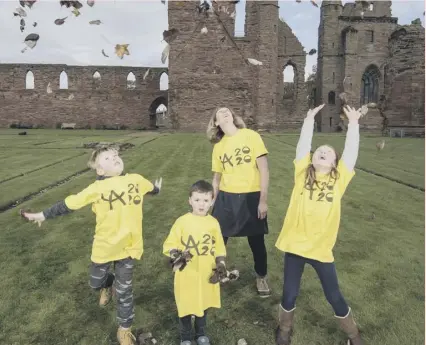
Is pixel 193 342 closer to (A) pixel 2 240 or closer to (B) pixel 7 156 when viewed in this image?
(A) pixel 2 240

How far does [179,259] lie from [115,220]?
1.99 ft

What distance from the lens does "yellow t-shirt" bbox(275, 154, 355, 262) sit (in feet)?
10.0

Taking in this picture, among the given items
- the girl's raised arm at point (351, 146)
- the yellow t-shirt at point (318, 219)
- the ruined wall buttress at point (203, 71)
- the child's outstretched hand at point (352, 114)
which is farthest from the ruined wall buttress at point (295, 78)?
the yellow t-shirt at point (318, 219)

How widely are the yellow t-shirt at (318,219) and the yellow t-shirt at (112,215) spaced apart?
1.17 m

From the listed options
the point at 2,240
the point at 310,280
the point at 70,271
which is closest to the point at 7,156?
the point at 2,240

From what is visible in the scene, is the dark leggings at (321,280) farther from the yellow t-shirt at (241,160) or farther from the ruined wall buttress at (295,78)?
the ruined wall buttress at (295,78)

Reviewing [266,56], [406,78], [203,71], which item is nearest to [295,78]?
[266,56]

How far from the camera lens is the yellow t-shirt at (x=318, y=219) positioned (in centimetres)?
305

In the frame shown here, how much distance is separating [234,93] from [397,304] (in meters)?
30.1

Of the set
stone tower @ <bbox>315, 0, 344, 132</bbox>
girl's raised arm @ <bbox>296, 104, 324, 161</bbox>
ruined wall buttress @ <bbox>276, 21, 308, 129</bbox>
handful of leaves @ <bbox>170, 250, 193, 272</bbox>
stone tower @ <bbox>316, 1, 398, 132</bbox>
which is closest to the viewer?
handful of leaves @ <bbox>170, 250, 193, 272</bbox>

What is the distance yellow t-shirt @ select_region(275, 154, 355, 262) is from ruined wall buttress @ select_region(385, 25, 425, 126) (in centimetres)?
2626

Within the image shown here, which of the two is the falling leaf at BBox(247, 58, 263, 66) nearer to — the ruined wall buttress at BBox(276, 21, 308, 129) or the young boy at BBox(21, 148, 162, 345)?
the ruined wall buttress at BBox(276, 21, 308, 129)

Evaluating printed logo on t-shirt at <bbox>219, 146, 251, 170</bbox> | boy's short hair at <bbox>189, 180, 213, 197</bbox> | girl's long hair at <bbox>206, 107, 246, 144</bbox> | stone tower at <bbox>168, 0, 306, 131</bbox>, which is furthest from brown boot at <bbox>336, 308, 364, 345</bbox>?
stone tower at <bbox>168, 0, 306, 131</bbox>

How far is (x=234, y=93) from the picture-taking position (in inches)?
1294
